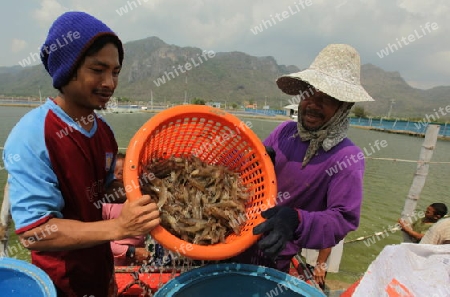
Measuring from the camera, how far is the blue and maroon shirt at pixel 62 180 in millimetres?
1508

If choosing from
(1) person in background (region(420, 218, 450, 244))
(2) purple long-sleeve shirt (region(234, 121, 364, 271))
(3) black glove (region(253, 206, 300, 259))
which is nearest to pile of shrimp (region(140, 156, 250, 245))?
(3) black glove (region(253, 206, 300, 259))

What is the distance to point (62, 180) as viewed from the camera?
170 centimetres

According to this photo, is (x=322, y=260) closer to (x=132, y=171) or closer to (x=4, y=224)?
(x=132, y=171)

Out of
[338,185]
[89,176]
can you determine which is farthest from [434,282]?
[89,176]

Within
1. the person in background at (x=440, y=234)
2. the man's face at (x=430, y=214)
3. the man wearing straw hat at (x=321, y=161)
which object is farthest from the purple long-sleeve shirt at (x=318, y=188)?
the man's face at (x=430, y=214)

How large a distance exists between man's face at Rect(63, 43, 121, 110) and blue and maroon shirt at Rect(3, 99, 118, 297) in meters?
0.14

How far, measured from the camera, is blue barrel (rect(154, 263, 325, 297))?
1.82 meters

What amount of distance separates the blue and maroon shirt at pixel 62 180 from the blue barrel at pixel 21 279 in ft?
0.73

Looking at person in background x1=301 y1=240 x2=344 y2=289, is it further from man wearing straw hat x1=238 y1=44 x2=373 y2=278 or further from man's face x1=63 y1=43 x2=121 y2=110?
man's face x1=63 y1=43 x2=121 y2=110

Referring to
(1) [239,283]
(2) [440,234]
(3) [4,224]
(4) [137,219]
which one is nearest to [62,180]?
(4) [137,219]

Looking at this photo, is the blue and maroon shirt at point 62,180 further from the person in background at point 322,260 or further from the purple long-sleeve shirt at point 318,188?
the person in background at point 322,260

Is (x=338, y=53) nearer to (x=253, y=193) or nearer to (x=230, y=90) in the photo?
(x=253, y=193)

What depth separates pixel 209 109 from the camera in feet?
6.68

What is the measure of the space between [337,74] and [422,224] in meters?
6.20
